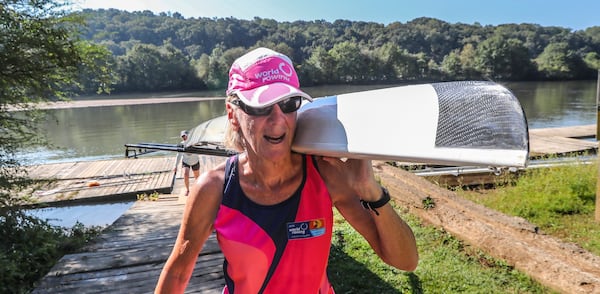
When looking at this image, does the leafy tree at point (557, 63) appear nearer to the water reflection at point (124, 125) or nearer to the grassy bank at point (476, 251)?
the water reflection at point (124, 125)

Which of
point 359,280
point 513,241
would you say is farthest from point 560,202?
point 359,280

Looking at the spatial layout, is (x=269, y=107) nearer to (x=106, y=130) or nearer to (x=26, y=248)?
(x=26, y=248)

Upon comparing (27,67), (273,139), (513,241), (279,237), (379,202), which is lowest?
(513,241)

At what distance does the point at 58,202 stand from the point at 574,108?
118 feet

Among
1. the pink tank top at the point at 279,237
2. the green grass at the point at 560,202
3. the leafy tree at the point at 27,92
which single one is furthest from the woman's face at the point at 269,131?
the leafy tree at the point at 27,92

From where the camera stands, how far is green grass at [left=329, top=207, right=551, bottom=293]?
3119 mm

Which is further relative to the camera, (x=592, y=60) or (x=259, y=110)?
(x=592, y=60)

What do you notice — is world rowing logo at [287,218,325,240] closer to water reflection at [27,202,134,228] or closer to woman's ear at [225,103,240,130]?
woman's ear at [225,103,240,130]

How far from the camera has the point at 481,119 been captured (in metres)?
1.00

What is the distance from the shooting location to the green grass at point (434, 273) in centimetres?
312

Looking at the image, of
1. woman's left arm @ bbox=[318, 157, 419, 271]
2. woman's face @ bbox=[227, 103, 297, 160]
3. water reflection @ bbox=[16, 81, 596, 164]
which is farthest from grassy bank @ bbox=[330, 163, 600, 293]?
water reflection @ bbox=[16, 81, 596, 164]

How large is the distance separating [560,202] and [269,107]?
574 cm

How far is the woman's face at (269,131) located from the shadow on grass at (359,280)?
2455mm

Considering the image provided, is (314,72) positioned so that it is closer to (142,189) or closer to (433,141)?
(142,189)
